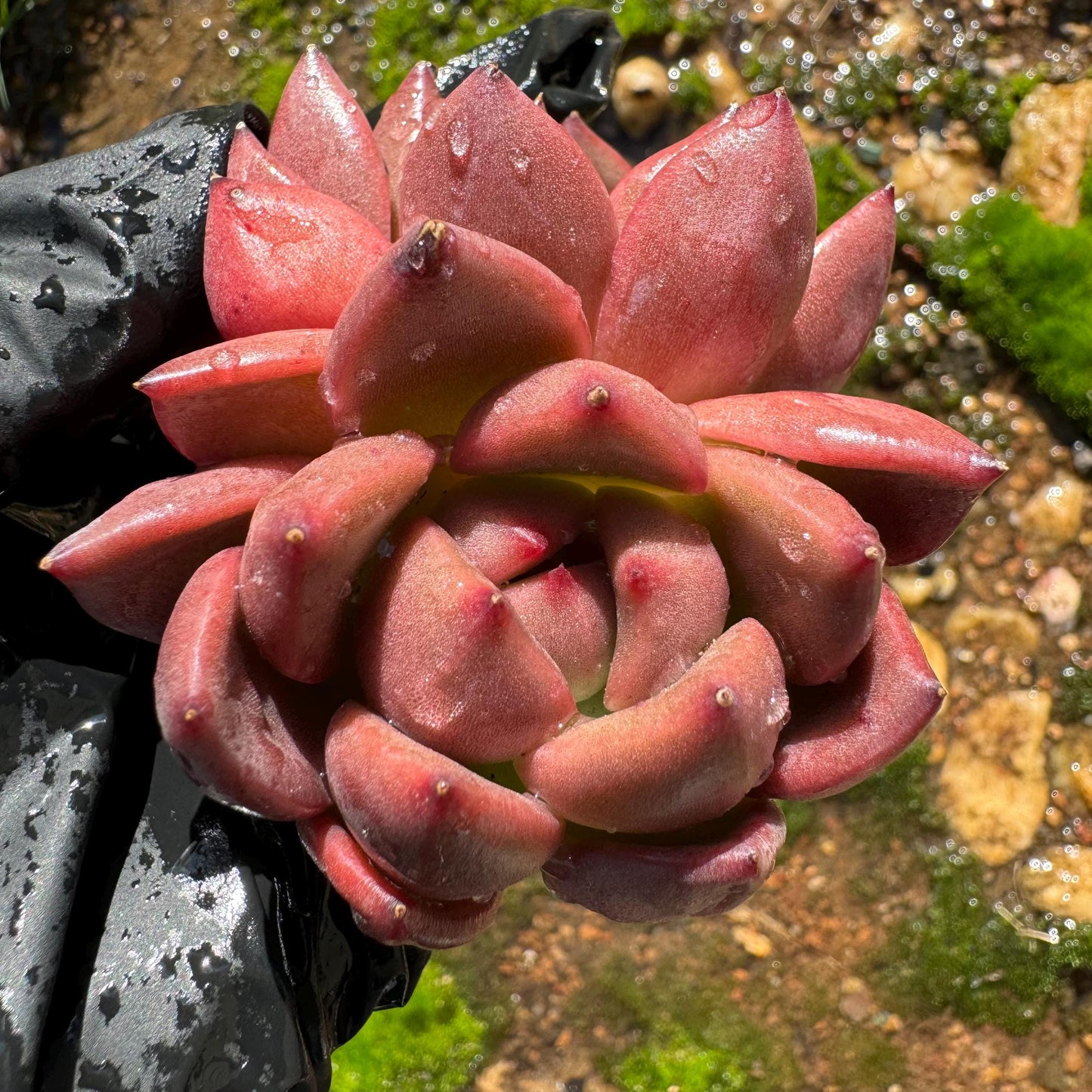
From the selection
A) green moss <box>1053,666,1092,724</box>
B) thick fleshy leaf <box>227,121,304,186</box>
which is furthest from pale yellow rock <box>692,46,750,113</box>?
thick fleshy leaf <box>227,121,304,186</box>

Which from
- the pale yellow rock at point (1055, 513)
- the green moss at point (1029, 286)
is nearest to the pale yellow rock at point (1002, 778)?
the pale yellow rock at point (1055, 513)

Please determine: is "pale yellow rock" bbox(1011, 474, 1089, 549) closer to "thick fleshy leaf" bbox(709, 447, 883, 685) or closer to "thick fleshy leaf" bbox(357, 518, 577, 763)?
"thick fleshy leaf" bbox(709, 447, 883, 685)

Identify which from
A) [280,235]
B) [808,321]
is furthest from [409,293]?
[808,321]

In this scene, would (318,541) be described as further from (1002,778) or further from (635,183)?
(1002,778)

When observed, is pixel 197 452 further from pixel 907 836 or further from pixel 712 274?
pixel 907 836

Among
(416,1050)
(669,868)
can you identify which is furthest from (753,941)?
(669,868)

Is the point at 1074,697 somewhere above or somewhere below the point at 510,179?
below
